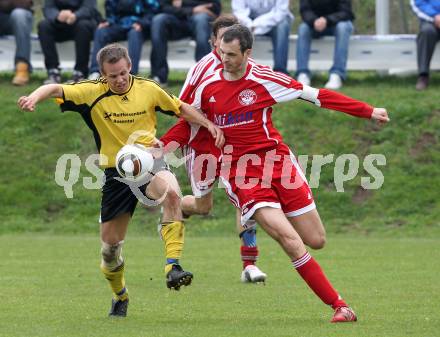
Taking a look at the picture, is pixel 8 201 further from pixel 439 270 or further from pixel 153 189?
pixel 153 189

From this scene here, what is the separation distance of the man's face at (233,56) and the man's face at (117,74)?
0.74 meters

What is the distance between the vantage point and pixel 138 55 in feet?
59.7

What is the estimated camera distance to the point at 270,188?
343 inches

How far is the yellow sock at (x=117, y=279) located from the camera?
903 cm

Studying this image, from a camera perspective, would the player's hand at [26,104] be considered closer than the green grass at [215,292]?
Yes

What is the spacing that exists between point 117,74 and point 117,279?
1685mm

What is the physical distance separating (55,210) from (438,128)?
6.01 m

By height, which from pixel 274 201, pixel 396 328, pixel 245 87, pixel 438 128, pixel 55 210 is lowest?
pixel 55 210

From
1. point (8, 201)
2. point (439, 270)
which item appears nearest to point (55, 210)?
point (8, 201)

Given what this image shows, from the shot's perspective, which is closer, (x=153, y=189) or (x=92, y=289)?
(x=153, y=189)

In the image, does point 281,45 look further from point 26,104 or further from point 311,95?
point 26,104

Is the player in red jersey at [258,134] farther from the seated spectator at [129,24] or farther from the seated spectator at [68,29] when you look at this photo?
the seated spectator at [68,29]

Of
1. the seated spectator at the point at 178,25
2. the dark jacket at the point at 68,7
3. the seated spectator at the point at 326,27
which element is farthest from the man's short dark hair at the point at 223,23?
the dark jacket at the point at 68,7

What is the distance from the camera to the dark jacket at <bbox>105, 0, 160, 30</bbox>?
1820cm
